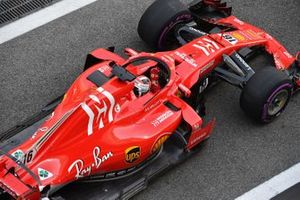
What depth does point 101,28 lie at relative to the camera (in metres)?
8.17

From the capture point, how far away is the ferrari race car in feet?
18.8

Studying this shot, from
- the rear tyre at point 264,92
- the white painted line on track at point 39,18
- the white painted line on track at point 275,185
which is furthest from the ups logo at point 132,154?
the white painted line on track at point 39,18

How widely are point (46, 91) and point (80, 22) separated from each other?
1235 millimetres

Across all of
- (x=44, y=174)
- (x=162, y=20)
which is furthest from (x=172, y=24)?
(x=44, y=174)

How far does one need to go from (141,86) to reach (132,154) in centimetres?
64

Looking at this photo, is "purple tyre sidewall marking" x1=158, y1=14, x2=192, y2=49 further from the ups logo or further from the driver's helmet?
the ups logo

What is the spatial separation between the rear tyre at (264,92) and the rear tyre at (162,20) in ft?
3.88

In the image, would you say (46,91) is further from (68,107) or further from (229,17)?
(229,17)

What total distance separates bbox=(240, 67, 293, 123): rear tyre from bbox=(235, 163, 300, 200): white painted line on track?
608mm

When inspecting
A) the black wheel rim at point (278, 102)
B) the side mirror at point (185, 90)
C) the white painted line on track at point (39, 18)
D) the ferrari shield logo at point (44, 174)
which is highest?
the white painted line on track at point (39, 18)

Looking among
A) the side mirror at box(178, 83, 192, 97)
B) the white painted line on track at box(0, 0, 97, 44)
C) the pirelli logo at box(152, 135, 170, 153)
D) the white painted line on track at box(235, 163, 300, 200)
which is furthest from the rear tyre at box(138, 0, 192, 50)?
the white painted line on track at box(235, 163, 300, 200)

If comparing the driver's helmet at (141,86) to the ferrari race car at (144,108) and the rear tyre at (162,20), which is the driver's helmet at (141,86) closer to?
the ferrari race car at (144,108)

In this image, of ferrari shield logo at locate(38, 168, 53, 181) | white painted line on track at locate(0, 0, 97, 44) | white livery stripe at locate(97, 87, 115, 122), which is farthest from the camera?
white painted line on track at locate(0, 0, 97, 44)

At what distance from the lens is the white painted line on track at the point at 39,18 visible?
8.16m
